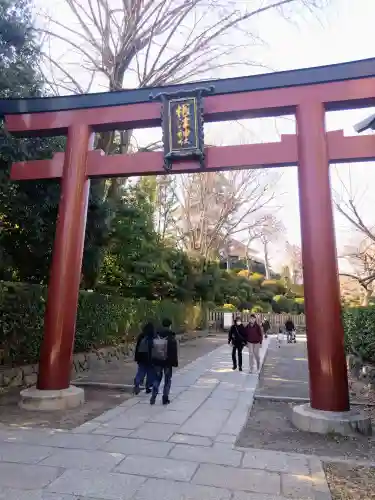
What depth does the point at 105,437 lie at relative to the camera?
5195 mm

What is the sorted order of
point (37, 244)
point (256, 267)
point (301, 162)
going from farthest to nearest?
point (256, 267)
point (37, 244)
point (301, 162)

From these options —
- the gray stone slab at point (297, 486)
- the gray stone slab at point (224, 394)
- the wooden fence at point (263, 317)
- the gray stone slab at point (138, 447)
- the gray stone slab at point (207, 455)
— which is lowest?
the gray stone slab at point (297, 486)

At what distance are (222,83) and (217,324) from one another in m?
24.8

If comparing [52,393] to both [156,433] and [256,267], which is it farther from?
[256,267]

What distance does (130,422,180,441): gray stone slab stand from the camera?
17.3 ft

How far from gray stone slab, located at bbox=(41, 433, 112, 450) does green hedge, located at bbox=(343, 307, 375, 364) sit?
6.73 metres

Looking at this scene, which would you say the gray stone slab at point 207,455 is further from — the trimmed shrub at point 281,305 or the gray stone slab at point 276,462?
the trimmed shrub at point 281,305

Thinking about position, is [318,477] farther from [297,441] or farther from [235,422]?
[235,422]

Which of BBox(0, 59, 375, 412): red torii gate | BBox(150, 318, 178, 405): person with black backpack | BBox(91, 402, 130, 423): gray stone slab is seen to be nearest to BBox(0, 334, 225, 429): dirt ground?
BBox(91, 402, 130, 423): gray stone slab

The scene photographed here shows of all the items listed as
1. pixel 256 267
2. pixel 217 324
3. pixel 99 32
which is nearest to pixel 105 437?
pixel 99 32

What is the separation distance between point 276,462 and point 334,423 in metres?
1.60

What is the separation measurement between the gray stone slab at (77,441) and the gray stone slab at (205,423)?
1.14m

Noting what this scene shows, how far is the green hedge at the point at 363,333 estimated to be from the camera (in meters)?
9.48

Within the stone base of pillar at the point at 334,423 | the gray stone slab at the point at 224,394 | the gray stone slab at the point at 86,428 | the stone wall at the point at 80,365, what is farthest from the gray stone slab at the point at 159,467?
the stone wall at the point at 80,365
